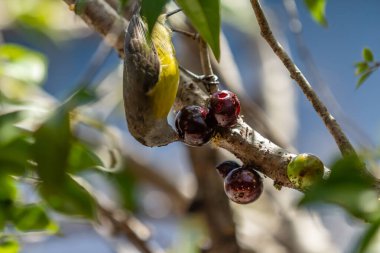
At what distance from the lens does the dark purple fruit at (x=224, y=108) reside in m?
0.89

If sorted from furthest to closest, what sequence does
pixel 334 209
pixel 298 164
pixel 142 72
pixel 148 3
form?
pixel 142 72 < pixel 298 164 < pixel 148 3 < pixel 334 209

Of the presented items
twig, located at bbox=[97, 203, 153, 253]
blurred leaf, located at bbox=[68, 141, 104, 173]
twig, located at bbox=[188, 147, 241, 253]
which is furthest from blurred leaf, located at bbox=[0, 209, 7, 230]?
twig, located at bbox=[188, 147, 241, 253]

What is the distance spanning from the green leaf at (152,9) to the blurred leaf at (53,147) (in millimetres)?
108

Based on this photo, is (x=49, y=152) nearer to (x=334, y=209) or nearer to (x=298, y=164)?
(x=334, y=209)

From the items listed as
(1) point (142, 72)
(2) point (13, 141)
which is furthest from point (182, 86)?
(2) point (13, 141)

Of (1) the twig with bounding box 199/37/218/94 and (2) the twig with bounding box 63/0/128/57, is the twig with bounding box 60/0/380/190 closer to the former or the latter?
(1) the twig with bounding box 199/37/218/94

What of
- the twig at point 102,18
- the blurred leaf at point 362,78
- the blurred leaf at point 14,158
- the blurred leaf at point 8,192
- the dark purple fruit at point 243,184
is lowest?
the blurred leaf at point 8,192

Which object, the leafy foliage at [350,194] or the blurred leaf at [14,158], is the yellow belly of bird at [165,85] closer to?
the blurred leaf at [14,158]

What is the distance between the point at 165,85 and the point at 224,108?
0.11 m

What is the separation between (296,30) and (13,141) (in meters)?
0.95

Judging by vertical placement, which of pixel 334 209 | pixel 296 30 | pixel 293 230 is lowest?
pixel 293 230

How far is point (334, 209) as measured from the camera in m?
0.43

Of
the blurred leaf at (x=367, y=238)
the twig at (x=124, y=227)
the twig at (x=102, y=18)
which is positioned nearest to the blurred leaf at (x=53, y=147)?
the blurred leaf at (x=367, y=238)

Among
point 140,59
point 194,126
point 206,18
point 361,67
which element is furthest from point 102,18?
point 206,18
